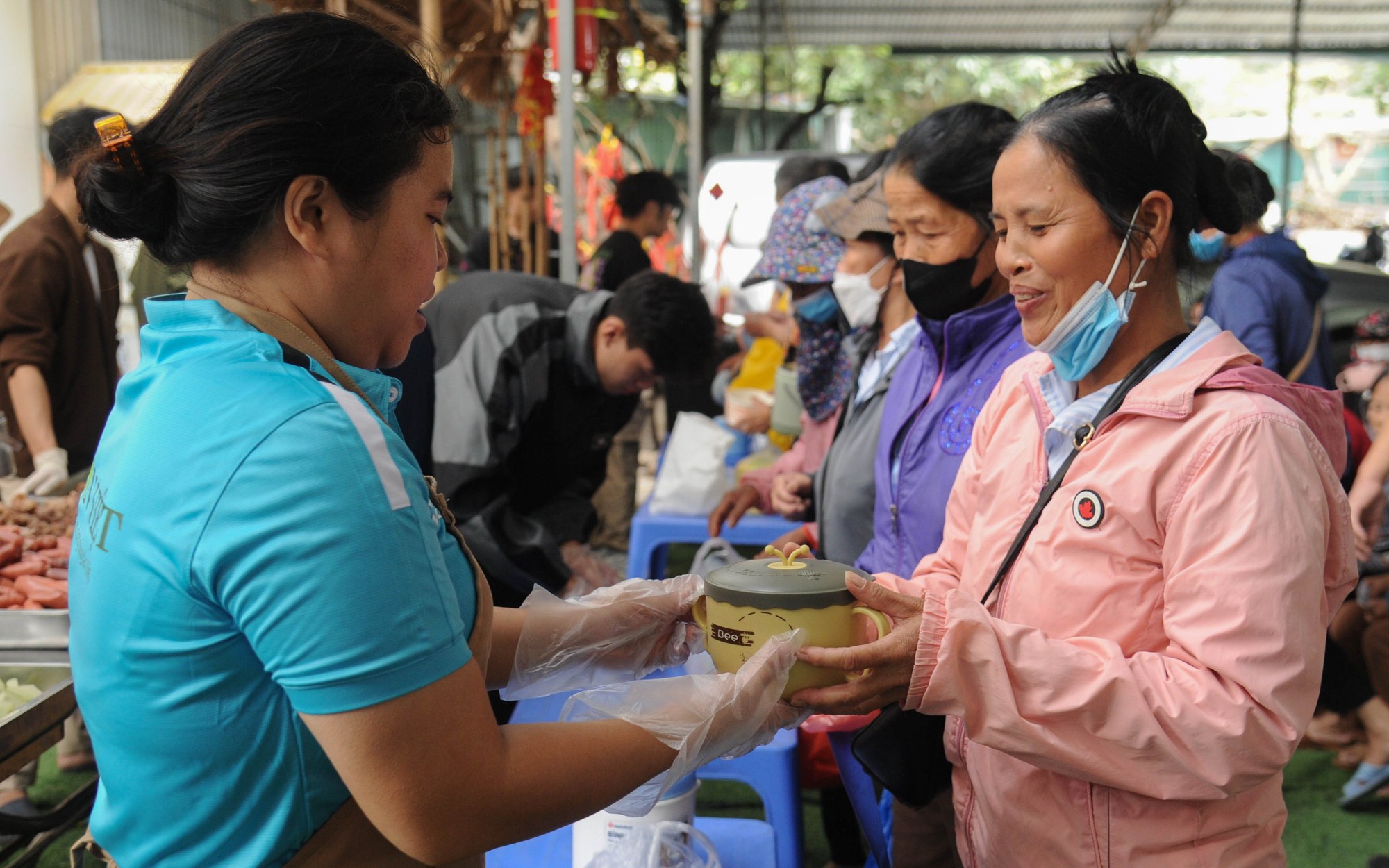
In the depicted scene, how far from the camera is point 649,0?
11578 mm

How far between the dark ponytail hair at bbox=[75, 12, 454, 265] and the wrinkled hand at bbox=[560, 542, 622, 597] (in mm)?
2050

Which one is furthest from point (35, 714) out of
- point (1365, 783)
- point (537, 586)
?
point (1365, 783)

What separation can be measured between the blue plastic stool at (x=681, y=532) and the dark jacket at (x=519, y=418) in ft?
1.38

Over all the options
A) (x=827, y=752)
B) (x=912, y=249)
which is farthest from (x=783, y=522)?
(x=912, y=249)

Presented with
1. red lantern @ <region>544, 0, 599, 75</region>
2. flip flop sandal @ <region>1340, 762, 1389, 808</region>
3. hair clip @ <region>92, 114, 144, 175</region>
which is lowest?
flip flop sandal @ <region>1340, 762, 1389, 808</region>

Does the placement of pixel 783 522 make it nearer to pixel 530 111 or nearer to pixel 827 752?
pixel 827 752

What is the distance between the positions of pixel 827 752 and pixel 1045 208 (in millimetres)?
1640

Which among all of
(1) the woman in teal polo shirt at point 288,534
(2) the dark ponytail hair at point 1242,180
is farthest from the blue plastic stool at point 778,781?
(2) the dark ponytail hair at point 1242,180

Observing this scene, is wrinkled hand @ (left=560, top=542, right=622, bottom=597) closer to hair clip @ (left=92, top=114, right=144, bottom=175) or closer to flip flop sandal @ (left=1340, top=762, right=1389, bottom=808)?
hair clip @ (left=92, top=114, right=144, bottom=175)

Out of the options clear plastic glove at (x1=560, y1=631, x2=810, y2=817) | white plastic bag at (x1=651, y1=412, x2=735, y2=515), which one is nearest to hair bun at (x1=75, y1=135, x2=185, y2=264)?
clear plastic glove at (x1=560, y1=631, x2=810, y2=817)

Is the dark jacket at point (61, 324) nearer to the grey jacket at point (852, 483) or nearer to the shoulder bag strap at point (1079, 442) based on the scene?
the grey jacket at point (852, 483)

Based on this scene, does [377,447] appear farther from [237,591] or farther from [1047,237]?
[1047,237]

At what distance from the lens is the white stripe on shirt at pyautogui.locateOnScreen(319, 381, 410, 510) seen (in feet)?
2.99

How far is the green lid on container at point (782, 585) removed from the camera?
1.28 metres
